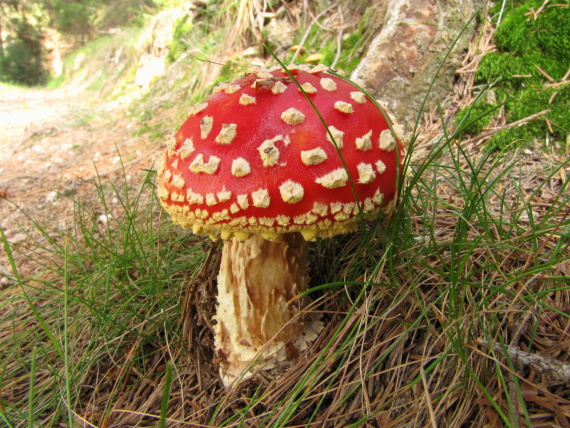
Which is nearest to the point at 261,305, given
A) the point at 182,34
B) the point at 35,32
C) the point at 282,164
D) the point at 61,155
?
the point at 282,164

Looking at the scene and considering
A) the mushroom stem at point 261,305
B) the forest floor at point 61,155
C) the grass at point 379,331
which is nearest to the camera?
the grass at point 379,331

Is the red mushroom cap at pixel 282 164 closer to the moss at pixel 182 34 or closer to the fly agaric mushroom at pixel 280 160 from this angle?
the fly agaric mushroom at pixel 280 160

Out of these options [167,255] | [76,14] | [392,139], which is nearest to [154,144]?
[167,255]

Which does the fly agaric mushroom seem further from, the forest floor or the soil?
the forest floor

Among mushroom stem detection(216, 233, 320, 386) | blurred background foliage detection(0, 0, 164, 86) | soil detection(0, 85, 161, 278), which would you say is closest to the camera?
mushroom stem detection(216, 233, 320, 386)

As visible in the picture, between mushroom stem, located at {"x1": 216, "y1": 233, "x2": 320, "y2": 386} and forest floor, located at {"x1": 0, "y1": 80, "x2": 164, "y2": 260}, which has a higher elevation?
mushroom stem, located at {"x1": 216, "y1": 233, "x2": 320, "y2": 386}

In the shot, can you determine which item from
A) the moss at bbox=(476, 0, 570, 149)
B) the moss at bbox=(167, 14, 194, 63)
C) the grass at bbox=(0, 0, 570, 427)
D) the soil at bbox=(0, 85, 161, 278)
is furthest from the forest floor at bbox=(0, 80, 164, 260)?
the moss at bbox=(476, 0, 570, 149)

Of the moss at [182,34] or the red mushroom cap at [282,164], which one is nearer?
the red mushroom cap at [282,164]

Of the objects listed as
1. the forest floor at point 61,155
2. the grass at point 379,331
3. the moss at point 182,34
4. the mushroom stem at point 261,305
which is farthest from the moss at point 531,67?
the moss at point 182,34
